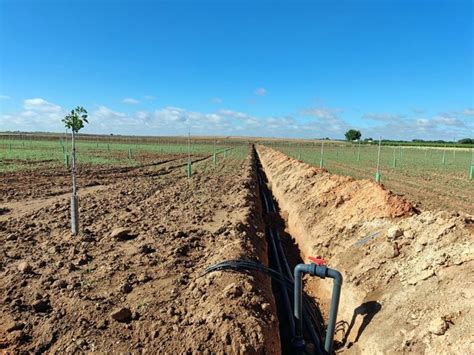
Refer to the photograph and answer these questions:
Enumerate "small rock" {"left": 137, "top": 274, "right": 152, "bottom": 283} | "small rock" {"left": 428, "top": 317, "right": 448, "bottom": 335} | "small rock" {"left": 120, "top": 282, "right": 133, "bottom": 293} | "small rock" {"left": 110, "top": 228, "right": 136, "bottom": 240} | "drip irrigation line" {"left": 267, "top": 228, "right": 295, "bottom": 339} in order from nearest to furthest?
1. "small rock" {"left": 428, "top": 317, "right": 448, "bottom": 335}
2. "small rock" {"left": 120, "top": 282, "right": 133, "bottom": 293}
3. "drip irrigation line" {"left": 267, "top": 228, "right": 295, "bottom": 339}
4. "small rock" {"left": 137, "top": 274, "right": 152, "bottom": 283}
5. "small rock" {"left": 110, "top": 228, "right": 136, "bottom": 240}

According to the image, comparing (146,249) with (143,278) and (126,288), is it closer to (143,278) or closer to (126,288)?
(143,278)

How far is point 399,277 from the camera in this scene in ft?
15.6

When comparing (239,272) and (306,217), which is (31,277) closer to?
(239,272)

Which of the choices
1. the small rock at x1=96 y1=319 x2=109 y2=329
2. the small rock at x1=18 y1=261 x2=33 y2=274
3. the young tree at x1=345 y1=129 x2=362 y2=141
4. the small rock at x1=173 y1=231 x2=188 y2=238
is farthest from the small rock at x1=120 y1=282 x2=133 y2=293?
the young tree at x1=345 y1=129 x2=362 y2=141

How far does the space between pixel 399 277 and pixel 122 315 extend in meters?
3.55

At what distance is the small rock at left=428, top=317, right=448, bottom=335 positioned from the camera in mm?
3424

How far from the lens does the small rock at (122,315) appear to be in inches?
166

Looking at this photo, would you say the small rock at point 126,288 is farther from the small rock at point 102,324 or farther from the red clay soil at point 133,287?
the small rock at point 102,324

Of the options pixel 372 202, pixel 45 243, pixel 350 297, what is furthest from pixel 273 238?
pixel 45 243

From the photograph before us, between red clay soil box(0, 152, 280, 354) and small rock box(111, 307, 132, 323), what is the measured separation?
0.04 feet

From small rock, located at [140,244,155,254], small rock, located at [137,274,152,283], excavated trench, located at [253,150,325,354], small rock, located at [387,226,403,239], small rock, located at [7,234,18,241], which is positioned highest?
small rock, located at [387,226,403,239]

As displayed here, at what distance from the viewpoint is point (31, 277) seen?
5434mm

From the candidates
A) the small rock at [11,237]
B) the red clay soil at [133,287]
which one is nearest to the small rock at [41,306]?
the red clay soil at [133,287]

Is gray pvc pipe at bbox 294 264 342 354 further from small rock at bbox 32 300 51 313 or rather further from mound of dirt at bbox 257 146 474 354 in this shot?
small rock at bbox 32 300 51 313
